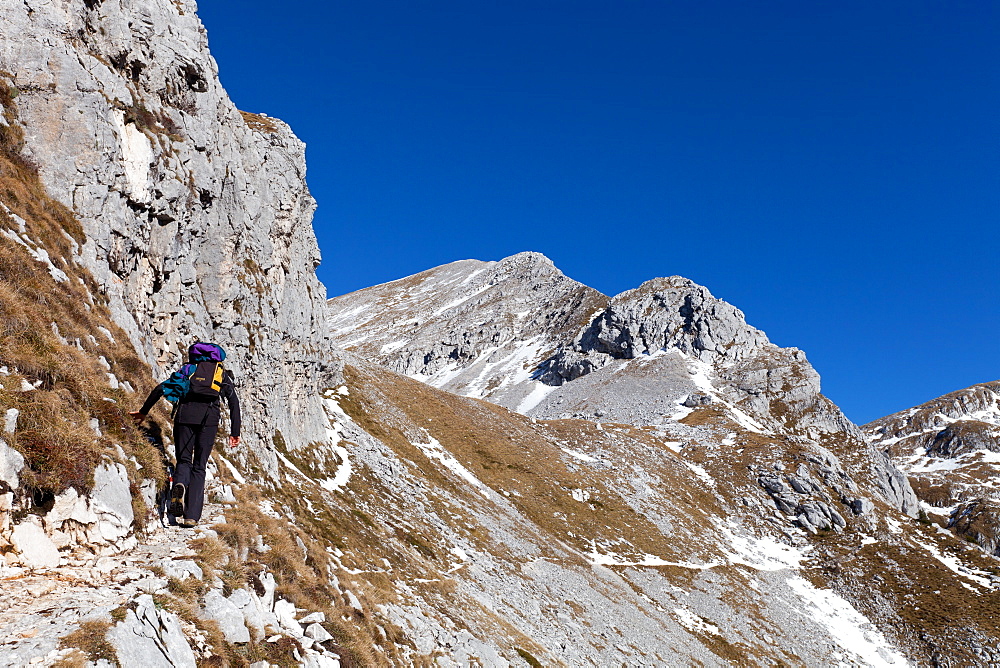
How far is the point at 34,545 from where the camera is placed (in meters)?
7.99

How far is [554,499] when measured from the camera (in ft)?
197

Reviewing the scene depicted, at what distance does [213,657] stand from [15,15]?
25.1m

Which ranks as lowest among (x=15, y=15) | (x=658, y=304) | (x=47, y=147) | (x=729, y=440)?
(x=47, y=147)

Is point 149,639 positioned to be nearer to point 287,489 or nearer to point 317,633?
point 317,633

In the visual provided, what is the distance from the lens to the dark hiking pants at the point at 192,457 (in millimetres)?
10836

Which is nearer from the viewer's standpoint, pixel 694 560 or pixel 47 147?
pixel 47 147

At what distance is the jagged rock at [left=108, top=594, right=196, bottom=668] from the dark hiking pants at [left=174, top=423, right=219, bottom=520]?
10.3 ft

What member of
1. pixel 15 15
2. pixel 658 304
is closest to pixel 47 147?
pixel 15 15

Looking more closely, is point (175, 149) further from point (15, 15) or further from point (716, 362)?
point (716, 362)

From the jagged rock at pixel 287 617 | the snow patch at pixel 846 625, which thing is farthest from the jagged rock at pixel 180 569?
the snow patch at pixel 846 625

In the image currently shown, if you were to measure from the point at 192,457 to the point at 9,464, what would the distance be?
3232 millimetres

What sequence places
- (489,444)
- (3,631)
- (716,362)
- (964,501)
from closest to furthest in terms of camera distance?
(3,631) < (489,444) < (964,501) < (716,362)

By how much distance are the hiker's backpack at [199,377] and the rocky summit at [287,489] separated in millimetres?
1495

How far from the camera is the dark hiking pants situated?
10.8 meters
